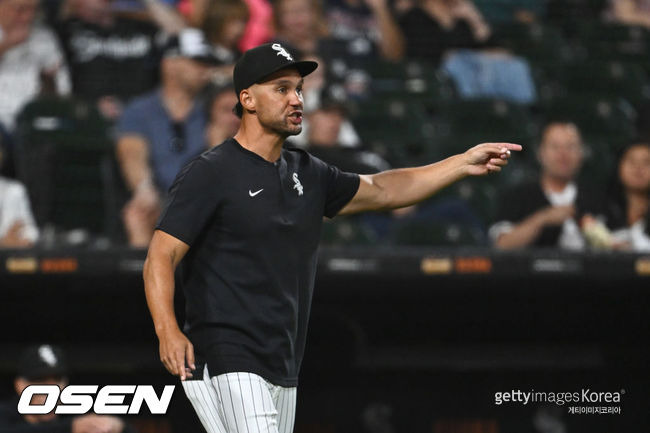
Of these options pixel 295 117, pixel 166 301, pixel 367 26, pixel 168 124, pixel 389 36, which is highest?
pixel 367 26

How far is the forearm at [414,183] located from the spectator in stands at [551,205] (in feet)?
6.47

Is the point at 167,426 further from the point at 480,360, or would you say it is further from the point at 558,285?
the point at 558,285

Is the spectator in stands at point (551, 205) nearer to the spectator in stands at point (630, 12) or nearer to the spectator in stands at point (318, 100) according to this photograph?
the spectator in stands at point (318, 100)

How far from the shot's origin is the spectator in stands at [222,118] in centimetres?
573

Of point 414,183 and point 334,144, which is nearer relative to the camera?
point 414,183

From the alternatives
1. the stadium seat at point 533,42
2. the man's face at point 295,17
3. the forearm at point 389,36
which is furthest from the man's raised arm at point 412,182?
the stadium seat at point 533,42

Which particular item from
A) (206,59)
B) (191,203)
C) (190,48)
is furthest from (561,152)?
(191,203)

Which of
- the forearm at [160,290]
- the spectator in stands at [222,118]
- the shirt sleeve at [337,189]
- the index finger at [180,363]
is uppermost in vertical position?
the spectator in stands at [222,118]

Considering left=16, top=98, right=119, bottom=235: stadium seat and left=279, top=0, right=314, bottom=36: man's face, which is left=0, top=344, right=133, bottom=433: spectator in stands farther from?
left=279, top=0, right=314, bottom=36: man's face

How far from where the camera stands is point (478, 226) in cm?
605

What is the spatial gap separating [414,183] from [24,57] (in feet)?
13.7

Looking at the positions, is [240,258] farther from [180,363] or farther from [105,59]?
[105,59]

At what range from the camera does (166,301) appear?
3180 millimetres

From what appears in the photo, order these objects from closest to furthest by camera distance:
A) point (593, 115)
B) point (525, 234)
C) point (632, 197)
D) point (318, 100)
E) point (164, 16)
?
point (525, 234), point (632, 197), point (318, 100), point (164, 16), point (593, 115)
